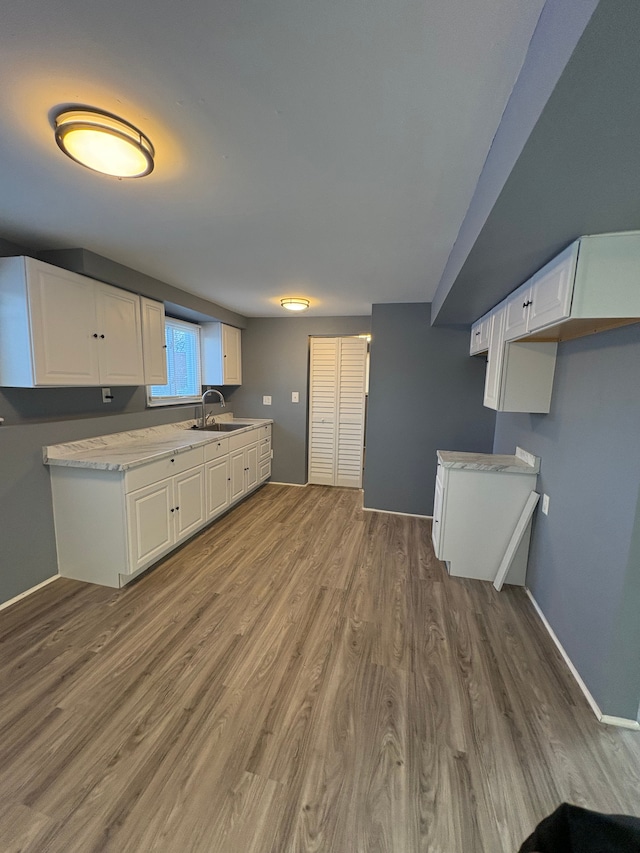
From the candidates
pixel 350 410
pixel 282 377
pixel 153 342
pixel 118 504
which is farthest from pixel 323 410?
pixel 118 504

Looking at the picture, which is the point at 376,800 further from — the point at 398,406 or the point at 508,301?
the point at 398,406

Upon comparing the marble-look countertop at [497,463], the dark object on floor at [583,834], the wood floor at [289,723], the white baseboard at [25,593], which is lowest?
the wood floor at [289,723]

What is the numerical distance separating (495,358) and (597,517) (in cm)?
126

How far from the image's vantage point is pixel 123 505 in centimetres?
231

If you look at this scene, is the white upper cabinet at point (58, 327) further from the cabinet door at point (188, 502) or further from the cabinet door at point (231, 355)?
the cabinet door at point (231, 355)

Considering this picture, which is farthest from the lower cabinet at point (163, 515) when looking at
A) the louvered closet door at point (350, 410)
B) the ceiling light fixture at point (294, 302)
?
the louvered closet door at point (350, 410)

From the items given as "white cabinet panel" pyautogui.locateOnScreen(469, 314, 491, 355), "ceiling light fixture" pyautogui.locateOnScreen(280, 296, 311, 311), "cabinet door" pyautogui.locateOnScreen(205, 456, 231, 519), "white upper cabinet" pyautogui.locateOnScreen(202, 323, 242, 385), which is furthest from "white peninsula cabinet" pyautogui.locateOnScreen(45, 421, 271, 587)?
"white cabinet panel" pyautogui.locateOnScreen(469, 314, 491, 355)

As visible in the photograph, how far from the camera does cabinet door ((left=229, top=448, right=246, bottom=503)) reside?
12.4ft

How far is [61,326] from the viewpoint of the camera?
7.17 feet

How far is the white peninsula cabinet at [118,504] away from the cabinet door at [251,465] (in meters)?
1.15

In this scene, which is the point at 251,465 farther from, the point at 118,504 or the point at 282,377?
the point at 118,504

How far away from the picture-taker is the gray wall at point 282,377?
4527 mm

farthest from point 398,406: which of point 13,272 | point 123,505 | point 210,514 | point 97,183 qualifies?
point 13,272

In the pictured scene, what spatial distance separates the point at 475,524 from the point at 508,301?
5.40 feet
